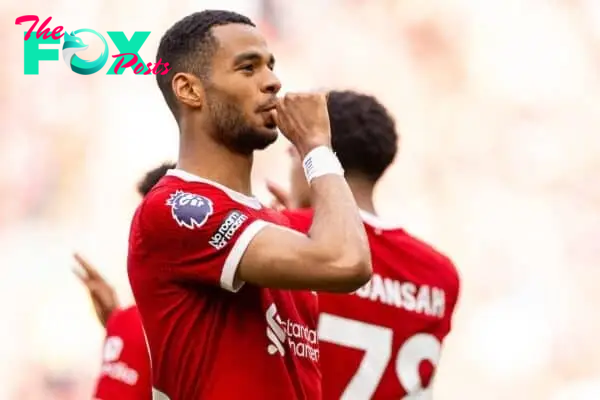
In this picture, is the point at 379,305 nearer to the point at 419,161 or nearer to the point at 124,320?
the point at 124,320

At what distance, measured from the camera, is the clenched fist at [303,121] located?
2.93 m

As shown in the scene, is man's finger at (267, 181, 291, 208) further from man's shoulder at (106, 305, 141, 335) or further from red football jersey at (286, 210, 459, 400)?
man's shoulder at (106, 305, 141, 335)

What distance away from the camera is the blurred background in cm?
723

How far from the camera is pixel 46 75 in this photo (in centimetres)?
769

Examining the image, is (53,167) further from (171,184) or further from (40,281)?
(171,184)

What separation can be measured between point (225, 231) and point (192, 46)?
0.54m

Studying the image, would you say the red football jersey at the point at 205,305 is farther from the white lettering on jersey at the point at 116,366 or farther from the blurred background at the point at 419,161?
the blurred background at the point at 419,161

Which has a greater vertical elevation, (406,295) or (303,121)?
(303,121)

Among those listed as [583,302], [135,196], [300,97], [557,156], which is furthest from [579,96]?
[300,97]

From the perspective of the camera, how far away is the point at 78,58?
25.7 feet
